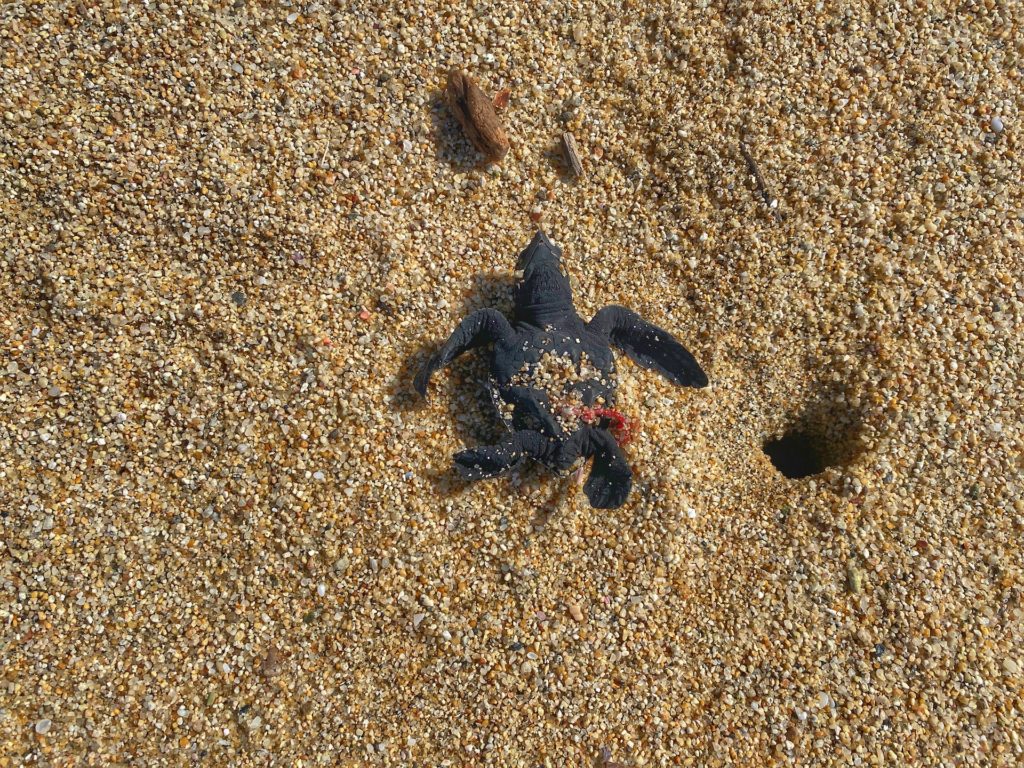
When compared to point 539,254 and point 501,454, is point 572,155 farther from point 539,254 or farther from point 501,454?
point 501,454

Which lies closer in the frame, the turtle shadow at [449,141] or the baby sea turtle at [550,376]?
the baby sea turtle at [550,376]

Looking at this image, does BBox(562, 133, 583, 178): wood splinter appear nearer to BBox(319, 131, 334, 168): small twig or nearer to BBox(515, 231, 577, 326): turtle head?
BBox(515, 231, 577, 326): turtle head

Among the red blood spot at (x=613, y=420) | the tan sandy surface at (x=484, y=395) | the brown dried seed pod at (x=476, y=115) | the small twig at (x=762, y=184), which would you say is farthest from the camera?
the small twig at (x=762, y=184)

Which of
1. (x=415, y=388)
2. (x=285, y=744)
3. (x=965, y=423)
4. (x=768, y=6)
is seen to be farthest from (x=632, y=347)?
(x=285, y=744)

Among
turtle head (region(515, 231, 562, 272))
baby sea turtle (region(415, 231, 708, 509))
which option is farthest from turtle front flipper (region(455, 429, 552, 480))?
turtle head (region(515, 231, 562, 272))

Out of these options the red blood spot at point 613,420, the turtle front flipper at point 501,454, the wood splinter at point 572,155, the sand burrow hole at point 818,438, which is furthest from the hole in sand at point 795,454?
the wood splinter at point 572,155

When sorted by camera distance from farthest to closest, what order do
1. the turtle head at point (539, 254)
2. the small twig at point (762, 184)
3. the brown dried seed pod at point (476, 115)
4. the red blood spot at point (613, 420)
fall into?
the small twig at point (762, 184) → the brown dried seed pod at point (476, 115) → the turtle head at point (539, 254) → the red blood spot at point (613, 420)

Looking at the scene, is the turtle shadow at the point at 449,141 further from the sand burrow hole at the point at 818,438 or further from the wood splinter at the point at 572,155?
the sand burrow hole at the point at 818,438
